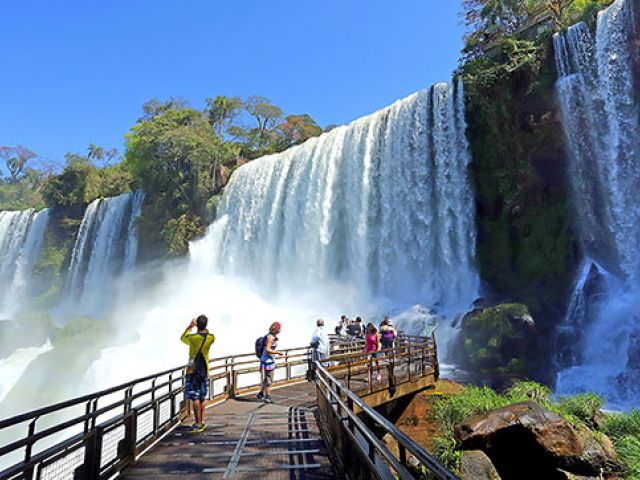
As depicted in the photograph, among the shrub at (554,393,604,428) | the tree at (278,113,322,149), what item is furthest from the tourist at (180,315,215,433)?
the tree at (278,113,322,149)

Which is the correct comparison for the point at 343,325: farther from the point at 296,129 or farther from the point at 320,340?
the point at 296,129

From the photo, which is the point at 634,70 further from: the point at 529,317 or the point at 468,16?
the point at 468,16

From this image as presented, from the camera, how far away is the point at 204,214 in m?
41.0

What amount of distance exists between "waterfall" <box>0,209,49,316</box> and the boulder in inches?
2357

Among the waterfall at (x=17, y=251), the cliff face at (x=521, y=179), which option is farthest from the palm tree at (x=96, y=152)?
the cliff face at (x=521, y=179)

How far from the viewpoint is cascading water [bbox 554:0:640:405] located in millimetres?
16281

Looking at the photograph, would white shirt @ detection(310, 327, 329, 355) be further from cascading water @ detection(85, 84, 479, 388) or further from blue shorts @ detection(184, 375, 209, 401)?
cascading water @ detection(85, 84, 479, 388)

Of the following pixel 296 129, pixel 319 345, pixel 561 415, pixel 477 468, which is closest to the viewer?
pixel 477 468

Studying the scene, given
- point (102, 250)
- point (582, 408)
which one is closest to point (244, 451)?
point (582, 408)

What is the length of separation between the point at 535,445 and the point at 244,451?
424 cm

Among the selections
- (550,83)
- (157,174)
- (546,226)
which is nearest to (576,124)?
(550,83)

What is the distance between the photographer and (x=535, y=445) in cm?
658

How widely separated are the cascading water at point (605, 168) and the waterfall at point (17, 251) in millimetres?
57307

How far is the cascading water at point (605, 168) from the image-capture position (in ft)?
53.4
